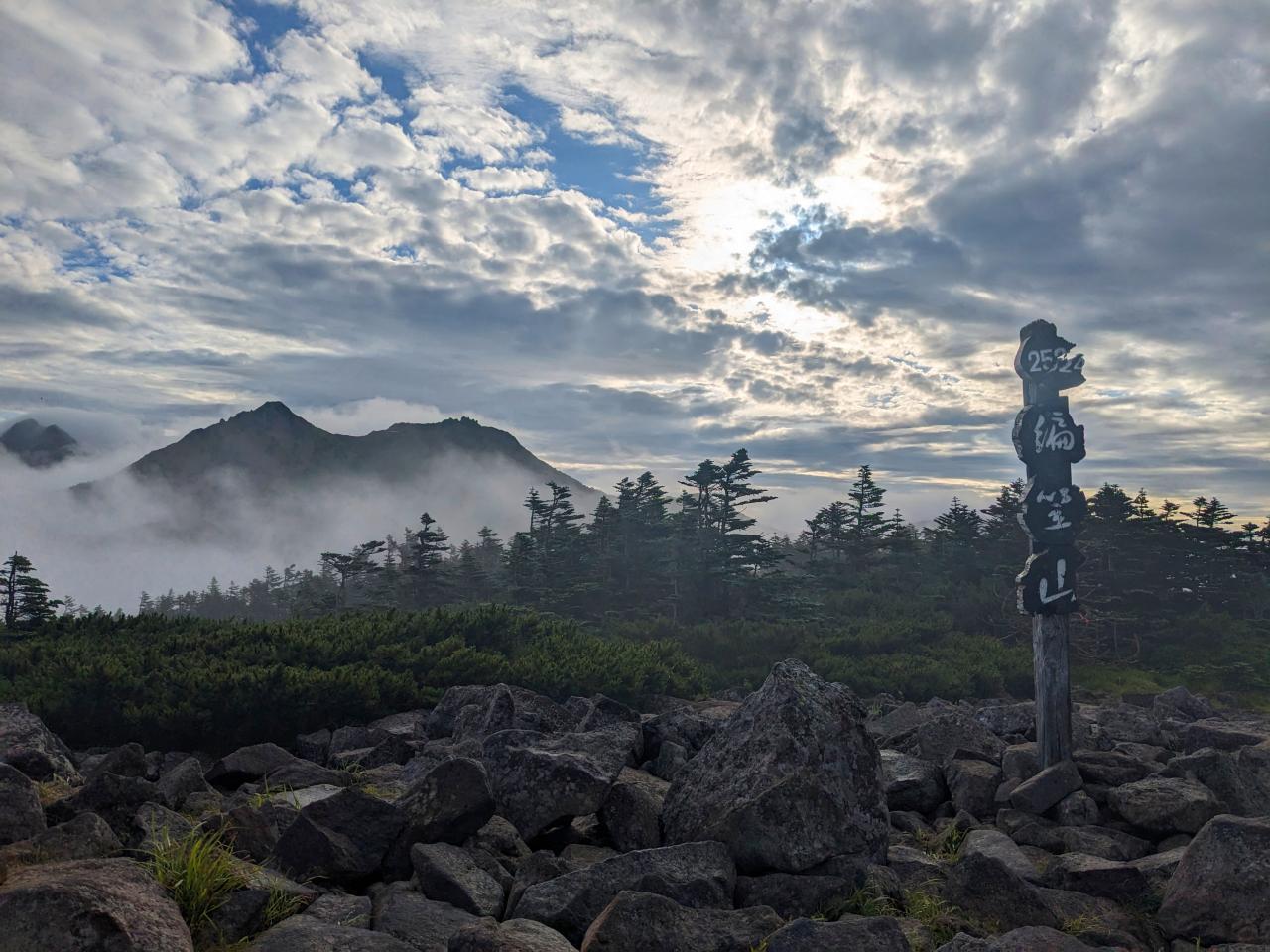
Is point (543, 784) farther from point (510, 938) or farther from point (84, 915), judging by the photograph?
point (84, 915)

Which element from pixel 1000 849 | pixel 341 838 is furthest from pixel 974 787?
pixel 341 838

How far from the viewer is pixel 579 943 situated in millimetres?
5477

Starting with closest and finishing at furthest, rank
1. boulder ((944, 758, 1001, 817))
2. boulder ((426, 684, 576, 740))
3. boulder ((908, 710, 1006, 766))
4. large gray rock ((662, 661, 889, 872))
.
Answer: large gray rock ((662, 661, 889, 872))
boulder ((944, 758, 1001, 817))
boulder ((426, 684, 576, 740))
boulder ((908, 710, 1006, 766))

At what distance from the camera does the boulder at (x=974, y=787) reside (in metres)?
9.59

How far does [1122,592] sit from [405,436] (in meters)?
149

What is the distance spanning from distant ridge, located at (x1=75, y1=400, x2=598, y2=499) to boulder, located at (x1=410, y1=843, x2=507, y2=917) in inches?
6280

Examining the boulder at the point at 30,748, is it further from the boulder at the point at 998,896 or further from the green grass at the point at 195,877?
the boulder at the point at 998,896

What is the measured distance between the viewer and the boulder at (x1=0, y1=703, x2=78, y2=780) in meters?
8.02

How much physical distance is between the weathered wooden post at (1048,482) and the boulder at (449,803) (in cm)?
835

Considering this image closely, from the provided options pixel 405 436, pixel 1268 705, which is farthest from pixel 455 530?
pixel 1268 705

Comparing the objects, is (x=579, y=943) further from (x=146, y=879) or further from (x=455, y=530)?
(x=455, y=530)

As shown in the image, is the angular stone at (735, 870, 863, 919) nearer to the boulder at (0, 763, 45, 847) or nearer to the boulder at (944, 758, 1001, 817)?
the boulder at (944, 758, 1001, 817)

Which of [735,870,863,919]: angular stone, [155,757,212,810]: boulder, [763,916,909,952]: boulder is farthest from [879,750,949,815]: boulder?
[155,757,212,810]: boulder

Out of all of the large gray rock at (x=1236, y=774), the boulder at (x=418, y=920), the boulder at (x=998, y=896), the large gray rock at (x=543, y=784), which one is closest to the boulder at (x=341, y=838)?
the boulder at (x=418, y=920)
